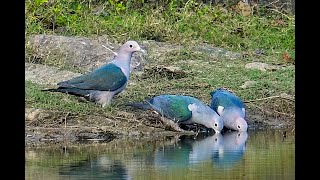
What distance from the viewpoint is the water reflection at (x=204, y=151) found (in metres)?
7.42

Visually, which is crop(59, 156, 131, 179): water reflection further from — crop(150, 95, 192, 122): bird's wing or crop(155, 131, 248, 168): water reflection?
crop(150, 95, 192, 122): bird's wing

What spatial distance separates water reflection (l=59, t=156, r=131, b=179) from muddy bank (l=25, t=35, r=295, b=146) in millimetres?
1243

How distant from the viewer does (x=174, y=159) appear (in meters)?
7.58

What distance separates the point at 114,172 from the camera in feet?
22.7

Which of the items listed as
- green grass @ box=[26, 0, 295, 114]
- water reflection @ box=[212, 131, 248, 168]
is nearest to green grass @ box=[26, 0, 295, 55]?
green grass @ box=[26, 0, 295, 114]

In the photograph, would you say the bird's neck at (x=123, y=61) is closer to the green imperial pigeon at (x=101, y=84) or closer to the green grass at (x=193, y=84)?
the green imperial pigeon at (x=101, y=84)

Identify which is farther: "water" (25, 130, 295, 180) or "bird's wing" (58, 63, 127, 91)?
"bird's wing" (58, 63, 127, 91)

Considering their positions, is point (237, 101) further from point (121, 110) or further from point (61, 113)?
point (61, 113)

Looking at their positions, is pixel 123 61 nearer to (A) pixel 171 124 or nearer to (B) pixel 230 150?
(A) pixel 171 124

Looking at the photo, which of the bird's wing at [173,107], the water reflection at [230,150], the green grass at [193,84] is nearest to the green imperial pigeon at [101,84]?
the green grass at [193,84]

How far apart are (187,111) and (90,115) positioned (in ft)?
3.03

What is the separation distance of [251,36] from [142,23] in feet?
5.52

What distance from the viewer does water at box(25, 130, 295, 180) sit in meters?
6.84
